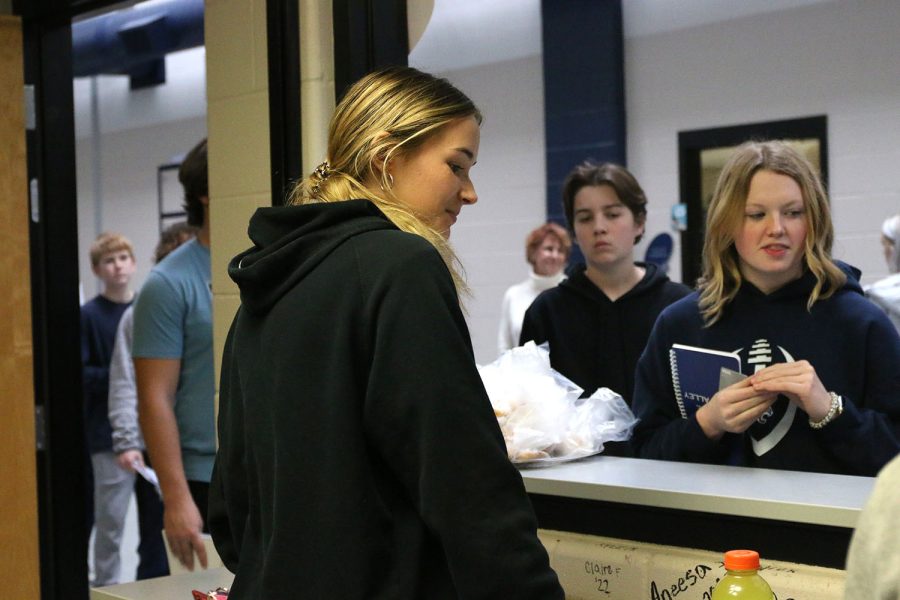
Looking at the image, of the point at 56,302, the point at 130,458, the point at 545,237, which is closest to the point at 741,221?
the point at 56,302

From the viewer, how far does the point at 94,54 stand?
7230mm

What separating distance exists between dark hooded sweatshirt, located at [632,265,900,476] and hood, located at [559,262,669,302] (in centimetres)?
87

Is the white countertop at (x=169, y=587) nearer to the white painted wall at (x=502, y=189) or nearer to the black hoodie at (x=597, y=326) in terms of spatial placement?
the black hoodie at (x=597, y=326)

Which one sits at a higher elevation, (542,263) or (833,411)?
(542,263)

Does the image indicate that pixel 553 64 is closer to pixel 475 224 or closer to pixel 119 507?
pixel 475 224

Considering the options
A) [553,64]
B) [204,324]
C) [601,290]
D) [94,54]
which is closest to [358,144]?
[204,324]

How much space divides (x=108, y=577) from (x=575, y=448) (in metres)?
2.91

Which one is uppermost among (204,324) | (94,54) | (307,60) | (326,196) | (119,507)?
(94,54)

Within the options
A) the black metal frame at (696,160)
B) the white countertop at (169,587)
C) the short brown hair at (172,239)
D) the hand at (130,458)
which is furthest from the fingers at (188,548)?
the black metal frame at (696,160)

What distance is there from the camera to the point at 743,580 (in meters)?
1.23

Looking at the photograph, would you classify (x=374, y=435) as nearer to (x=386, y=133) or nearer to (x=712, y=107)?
(x=386, y=133)

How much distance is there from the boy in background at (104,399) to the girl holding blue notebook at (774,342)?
102 inches

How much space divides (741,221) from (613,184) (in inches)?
39.1

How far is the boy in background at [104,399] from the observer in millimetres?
4129
